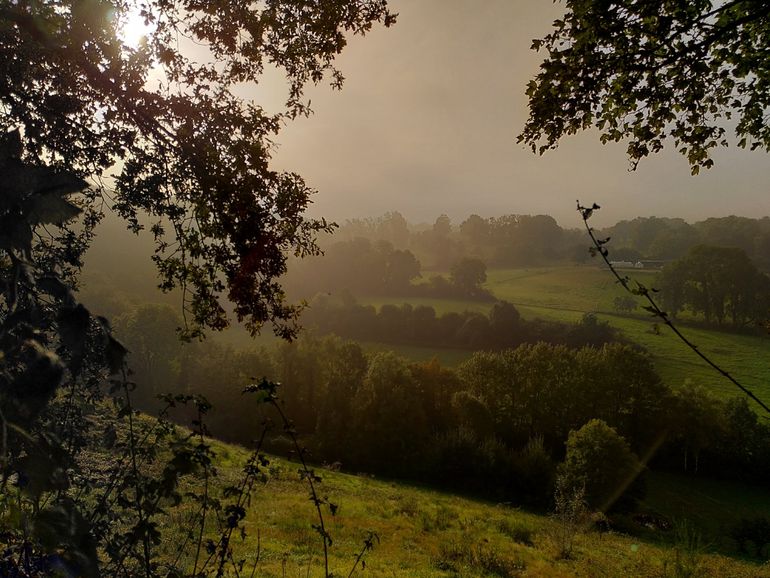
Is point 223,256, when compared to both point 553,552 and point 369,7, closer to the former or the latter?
point 369,7

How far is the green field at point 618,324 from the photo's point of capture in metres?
60.8

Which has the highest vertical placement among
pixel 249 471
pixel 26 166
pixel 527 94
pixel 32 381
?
pixel 527 94

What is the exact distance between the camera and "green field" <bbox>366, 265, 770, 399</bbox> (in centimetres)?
6078

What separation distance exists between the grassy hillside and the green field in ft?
55.4

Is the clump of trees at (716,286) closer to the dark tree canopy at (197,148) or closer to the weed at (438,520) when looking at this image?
the weed at (438,520)

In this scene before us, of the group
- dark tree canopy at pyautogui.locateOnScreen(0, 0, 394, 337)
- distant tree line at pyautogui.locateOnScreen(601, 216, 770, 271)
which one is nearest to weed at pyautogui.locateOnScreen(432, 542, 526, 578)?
dark tree canopy at pyautogui.locateOnScreen(0, 0, 394, 337)

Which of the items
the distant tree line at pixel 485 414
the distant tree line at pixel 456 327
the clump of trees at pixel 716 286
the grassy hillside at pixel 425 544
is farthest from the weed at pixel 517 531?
the clump of trees at pixel 716 286

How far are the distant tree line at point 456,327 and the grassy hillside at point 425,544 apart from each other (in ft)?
155

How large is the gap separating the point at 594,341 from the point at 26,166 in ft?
258

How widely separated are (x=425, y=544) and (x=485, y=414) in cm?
3121

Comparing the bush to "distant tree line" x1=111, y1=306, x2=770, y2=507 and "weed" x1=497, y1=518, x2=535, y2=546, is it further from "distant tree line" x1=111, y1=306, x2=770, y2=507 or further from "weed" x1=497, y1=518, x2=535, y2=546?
"weed" x1=497, y1=518, x2=535, y2=546

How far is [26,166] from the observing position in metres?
2.48

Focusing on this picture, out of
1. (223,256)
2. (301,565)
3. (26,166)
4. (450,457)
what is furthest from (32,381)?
(450,457)

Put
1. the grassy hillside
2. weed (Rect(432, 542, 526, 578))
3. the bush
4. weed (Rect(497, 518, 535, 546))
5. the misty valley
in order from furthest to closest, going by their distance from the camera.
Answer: the bush → weed (Rect(497, 518, 535, 546)) → weed (Rect(432, 542, 526, 578)) → the grassy hillside → the misty valley
